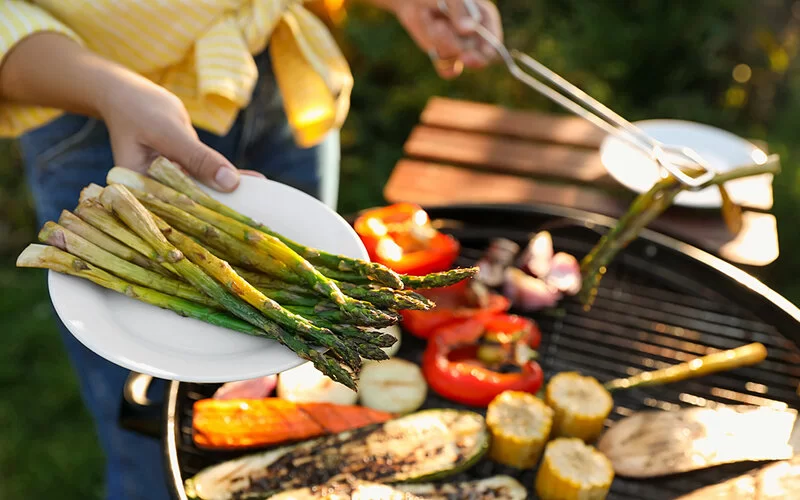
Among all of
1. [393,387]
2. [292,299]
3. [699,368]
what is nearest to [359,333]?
[292,299]

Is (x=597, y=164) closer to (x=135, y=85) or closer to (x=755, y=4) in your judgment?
(x=135, y=85)

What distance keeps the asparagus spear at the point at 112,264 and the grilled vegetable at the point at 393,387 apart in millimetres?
880

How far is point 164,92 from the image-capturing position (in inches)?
83.4

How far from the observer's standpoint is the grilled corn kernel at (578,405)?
93.9 inches

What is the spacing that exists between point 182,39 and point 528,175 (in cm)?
238

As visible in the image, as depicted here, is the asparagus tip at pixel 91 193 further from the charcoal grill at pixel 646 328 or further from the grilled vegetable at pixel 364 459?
the grilled vegetable at pixel 364 459

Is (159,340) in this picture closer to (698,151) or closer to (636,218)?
(636,218)

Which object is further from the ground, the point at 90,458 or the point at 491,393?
the point at 491,393

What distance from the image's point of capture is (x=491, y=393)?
8.34 feet

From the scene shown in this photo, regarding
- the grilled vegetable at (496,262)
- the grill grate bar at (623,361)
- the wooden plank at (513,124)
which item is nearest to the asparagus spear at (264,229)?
the grilled vegetable at (496,262)

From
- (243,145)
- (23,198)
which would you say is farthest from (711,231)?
(23,198)

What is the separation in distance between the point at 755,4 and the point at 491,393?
5120 mm

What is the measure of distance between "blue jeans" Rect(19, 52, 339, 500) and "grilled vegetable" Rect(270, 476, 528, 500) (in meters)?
0.88

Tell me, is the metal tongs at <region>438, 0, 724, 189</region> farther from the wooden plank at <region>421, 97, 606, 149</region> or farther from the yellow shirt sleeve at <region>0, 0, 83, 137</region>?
the yellow shirt sleeve at <region>0, 0, 83, 137</region>
